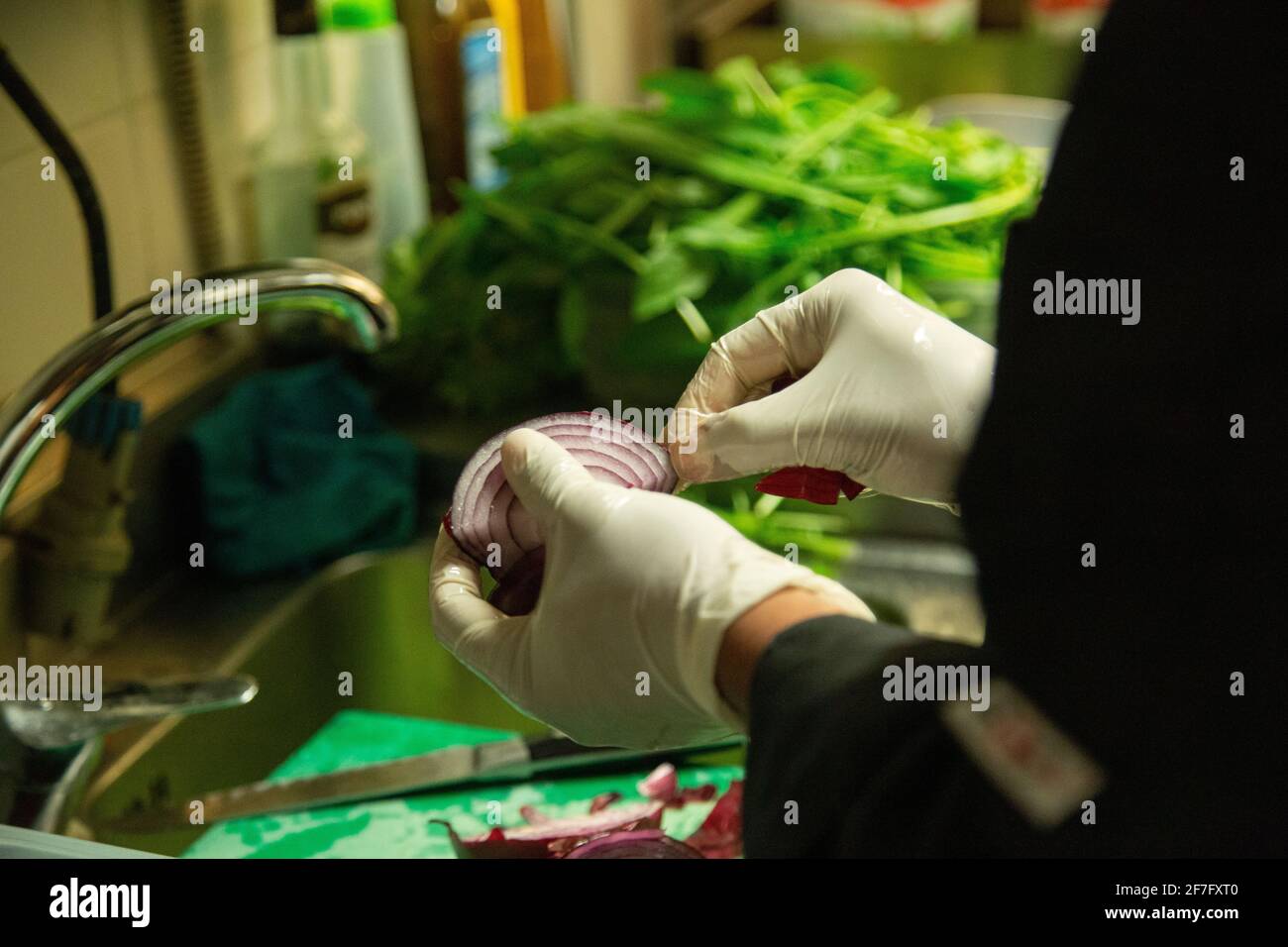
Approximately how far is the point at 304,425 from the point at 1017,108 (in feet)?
3.44

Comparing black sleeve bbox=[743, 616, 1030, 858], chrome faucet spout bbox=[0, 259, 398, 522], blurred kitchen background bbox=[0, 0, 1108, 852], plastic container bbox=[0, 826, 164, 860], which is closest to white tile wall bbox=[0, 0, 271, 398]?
blurred kitchen background bbox=[0, 0, 1108, 852]

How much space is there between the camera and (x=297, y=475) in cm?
111

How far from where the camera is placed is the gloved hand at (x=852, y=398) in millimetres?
583

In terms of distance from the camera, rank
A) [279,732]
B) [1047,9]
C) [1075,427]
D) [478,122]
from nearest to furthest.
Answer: [1075,427]
[279,732]
[478,122]
[1047,9]

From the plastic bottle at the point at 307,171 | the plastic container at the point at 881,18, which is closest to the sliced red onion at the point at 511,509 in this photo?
the plastic bottle at the point at 307,171

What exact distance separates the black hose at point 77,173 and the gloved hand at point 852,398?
0.45 m

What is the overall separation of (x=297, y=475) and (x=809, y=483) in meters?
0.64

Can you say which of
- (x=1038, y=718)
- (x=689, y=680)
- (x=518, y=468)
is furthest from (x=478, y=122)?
(x=1038, y=718)

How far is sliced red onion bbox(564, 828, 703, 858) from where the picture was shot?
61cm

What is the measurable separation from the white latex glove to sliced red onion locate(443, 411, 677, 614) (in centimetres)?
1

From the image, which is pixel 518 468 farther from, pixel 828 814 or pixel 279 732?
pixel 279 732

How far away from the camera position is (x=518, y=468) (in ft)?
1.78

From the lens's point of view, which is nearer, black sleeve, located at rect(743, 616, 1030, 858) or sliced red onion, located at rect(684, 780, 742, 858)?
black sleeve, located at rect(743, 616, 1030, 858)

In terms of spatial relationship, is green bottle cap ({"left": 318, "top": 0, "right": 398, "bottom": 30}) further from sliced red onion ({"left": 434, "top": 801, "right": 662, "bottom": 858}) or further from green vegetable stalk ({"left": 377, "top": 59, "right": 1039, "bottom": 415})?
sliced red onion ({"left": 434, "top": 801, "right": 662, "bottom": 858})
